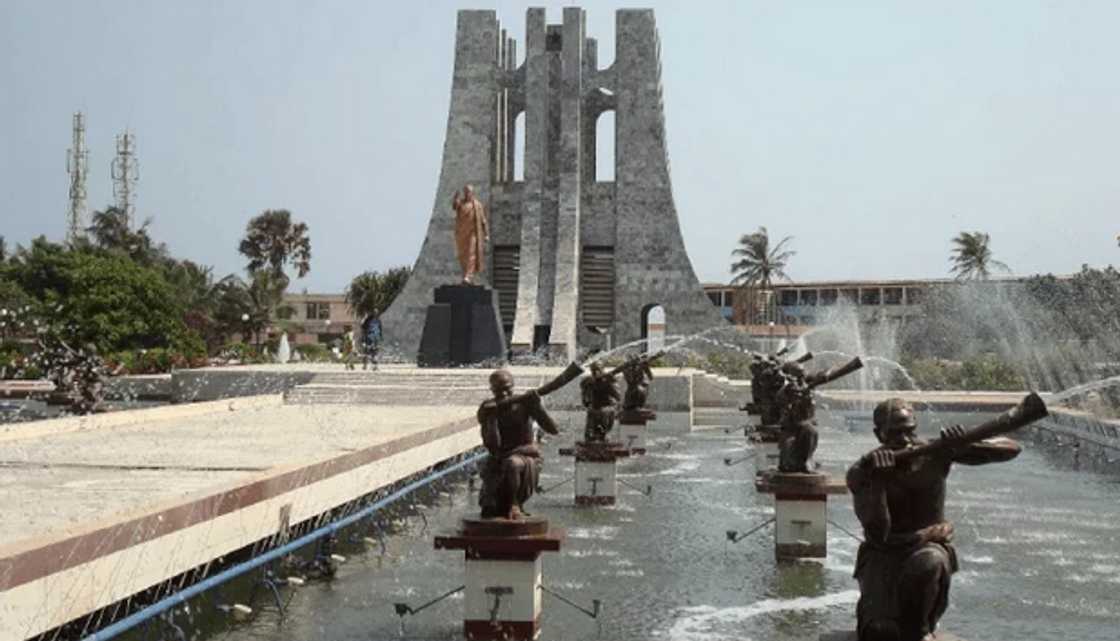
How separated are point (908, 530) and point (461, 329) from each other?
2882 cm

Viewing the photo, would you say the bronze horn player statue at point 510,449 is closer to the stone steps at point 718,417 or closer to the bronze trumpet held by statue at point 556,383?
the bronze trumpet held by statue at point 556,383

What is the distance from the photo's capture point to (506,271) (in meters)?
48.2

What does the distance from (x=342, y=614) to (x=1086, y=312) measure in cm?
4723

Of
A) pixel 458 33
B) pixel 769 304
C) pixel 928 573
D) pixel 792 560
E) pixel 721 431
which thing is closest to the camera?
pixel 928 573

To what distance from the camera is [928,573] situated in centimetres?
455

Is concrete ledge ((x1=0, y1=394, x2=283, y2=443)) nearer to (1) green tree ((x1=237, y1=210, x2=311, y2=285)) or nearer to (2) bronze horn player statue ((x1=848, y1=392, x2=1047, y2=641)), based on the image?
(2) bronze horn player statue ((x1=848, y1=392, x2=1047, y2=641))

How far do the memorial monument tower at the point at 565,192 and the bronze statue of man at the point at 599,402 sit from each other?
30448mm

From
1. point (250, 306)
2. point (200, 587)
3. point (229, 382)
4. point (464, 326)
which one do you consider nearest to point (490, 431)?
point (200, 587)

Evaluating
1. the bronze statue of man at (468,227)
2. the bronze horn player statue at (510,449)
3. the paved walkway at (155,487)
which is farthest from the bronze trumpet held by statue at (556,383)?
the bronze statue of man at (468,227)

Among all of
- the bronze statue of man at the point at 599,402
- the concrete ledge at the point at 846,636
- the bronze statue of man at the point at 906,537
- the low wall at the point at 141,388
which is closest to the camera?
the bronze statue of man at the point at 906,537

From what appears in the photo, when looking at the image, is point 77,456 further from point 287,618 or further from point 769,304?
point 769,304

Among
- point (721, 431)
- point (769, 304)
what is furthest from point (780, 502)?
point (769, 304)

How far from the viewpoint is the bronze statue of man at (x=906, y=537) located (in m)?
4.57

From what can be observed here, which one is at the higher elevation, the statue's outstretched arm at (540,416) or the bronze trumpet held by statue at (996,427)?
the bronze trumpet held by statue at (996,427)
